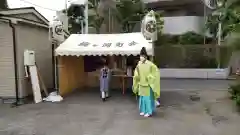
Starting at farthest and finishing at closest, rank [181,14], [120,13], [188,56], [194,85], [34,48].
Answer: [181,14], [120,13], [188,56], [194,85], [34,48]

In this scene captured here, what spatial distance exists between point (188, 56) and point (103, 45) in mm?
10528

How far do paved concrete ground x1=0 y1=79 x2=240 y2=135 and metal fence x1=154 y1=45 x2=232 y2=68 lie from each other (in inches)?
355

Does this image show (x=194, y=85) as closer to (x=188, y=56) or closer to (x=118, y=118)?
(x=188, y=56)

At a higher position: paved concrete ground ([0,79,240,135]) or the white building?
the white building

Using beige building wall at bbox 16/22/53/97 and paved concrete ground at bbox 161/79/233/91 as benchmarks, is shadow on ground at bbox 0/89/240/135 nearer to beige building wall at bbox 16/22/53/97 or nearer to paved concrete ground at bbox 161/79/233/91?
beige building wall at bbox 16/22/53/97

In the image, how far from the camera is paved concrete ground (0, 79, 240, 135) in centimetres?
622

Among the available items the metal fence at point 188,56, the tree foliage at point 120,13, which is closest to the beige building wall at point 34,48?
the tree foliage at point 120,13

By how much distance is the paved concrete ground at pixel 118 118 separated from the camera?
6223 mm

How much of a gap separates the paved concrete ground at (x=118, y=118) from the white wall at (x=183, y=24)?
501 inches

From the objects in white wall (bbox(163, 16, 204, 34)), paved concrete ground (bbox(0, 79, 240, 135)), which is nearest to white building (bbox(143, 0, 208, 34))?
white wall (bbox(163, 16, 204, 34))

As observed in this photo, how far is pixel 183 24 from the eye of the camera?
22078 millimetres

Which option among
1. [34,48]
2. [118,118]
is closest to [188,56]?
[34,48]

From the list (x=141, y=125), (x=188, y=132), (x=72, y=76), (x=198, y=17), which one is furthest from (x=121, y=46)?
(x=198, y=17)

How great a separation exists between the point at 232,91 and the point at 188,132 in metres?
4.77
